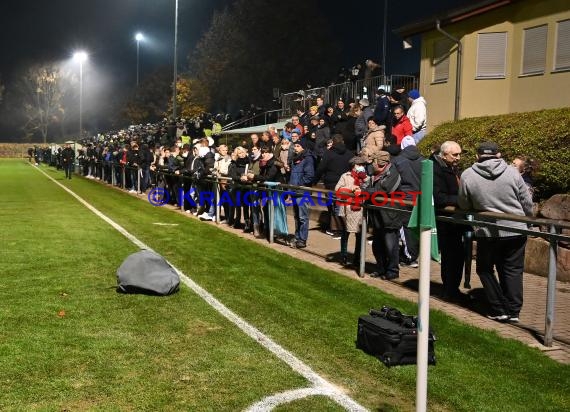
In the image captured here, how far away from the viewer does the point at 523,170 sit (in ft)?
29.1

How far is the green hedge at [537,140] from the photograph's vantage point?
10320 mm

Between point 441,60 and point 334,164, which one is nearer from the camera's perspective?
point 334,164

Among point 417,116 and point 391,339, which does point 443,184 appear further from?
point 417,116

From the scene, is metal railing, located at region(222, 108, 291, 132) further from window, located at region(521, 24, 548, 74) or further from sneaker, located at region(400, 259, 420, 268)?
sneaker, located at region(400, 259, 420, 268)

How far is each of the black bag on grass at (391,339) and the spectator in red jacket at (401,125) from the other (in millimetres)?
8604

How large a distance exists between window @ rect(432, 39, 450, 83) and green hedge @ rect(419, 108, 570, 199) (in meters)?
6.68

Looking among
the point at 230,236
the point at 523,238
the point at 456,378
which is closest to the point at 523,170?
the point at 523,238

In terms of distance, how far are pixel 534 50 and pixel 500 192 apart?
12114 millimetres

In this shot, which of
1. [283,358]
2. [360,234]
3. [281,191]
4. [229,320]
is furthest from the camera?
[281,191]

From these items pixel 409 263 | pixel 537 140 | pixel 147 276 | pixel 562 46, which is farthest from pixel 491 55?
pixel 147 276

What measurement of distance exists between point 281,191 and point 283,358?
22.9 ft

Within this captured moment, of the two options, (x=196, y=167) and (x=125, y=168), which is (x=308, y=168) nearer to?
(x=196, y=167)

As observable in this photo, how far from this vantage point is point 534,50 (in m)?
17.4

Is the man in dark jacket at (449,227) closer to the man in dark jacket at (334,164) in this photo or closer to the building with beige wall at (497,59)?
the man in dark jacket at (334,164)
